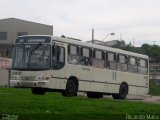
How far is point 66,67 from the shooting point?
80.4 feet

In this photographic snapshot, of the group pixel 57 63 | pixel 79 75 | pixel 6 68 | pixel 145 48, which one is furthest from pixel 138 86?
pixel 145 48

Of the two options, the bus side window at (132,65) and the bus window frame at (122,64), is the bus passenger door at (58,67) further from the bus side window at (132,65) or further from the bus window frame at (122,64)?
the bus side window at (132,65)

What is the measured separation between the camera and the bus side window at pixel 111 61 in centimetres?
2902

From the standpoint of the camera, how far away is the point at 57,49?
2402 centimetres

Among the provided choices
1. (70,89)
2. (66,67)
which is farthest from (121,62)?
(66,67)

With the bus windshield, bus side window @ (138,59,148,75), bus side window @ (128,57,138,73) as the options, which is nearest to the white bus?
the bus windshield

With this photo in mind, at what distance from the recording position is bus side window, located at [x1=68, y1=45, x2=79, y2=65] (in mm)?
24969

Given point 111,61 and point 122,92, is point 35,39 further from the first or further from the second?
point 122,92

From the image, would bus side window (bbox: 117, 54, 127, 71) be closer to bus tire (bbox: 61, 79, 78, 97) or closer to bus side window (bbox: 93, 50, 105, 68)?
bus side window (bbox: 93, 50, 105, 68)

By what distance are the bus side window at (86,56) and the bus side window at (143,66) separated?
686 cm

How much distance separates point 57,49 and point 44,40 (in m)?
0.76

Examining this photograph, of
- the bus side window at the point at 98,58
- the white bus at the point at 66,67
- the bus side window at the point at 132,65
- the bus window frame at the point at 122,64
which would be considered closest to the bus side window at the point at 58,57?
the white bus at the point at 66,67

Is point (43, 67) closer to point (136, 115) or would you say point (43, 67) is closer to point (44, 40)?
point (44, 40)

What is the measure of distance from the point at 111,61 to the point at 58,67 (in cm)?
615
